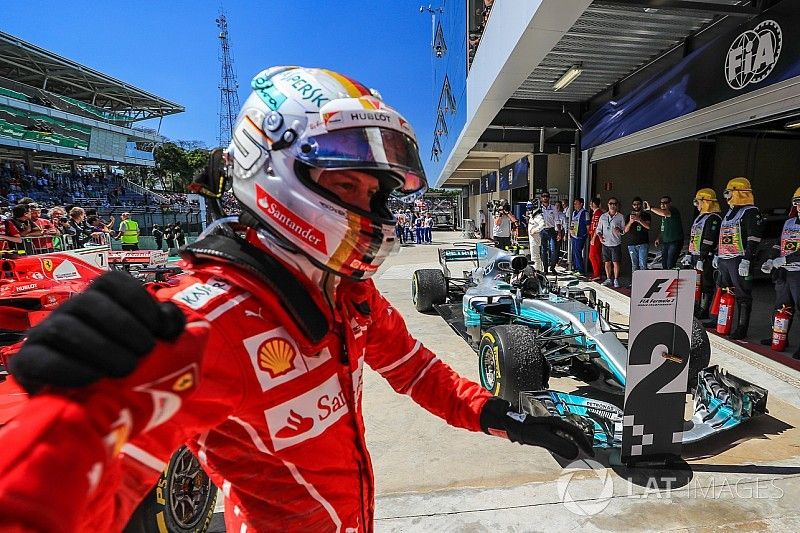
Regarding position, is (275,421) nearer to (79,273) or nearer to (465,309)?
(465,309)

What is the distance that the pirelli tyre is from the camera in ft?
6.03

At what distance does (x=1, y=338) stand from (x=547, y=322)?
5173mm

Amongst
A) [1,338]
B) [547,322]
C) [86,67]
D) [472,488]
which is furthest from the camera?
[86,67]

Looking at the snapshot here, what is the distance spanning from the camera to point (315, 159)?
1.05 m

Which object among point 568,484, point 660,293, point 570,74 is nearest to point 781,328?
point 660,293

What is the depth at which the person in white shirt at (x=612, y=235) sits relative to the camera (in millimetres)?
8516

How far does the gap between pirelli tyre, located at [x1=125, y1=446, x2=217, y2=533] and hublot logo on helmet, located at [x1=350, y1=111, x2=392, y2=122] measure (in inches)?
65.8

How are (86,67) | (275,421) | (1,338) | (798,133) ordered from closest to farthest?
1. (275,421)
2. (1,338)
3. (798,133)
4. (86,67)

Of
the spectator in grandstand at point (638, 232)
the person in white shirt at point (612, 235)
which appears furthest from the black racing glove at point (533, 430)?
the person in white shirt at point (612, 235)

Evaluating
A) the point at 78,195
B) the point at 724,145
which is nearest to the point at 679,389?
the point at 724,145

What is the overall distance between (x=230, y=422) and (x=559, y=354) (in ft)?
12.4

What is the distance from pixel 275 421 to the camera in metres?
0.91

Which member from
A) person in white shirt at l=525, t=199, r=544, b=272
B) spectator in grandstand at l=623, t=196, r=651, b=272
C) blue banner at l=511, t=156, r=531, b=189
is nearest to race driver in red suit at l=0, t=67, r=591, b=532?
spectator in grandstand at l=623, t=196, r=651, b=272

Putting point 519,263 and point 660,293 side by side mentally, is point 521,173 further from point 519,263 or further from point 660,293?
point 660,293
